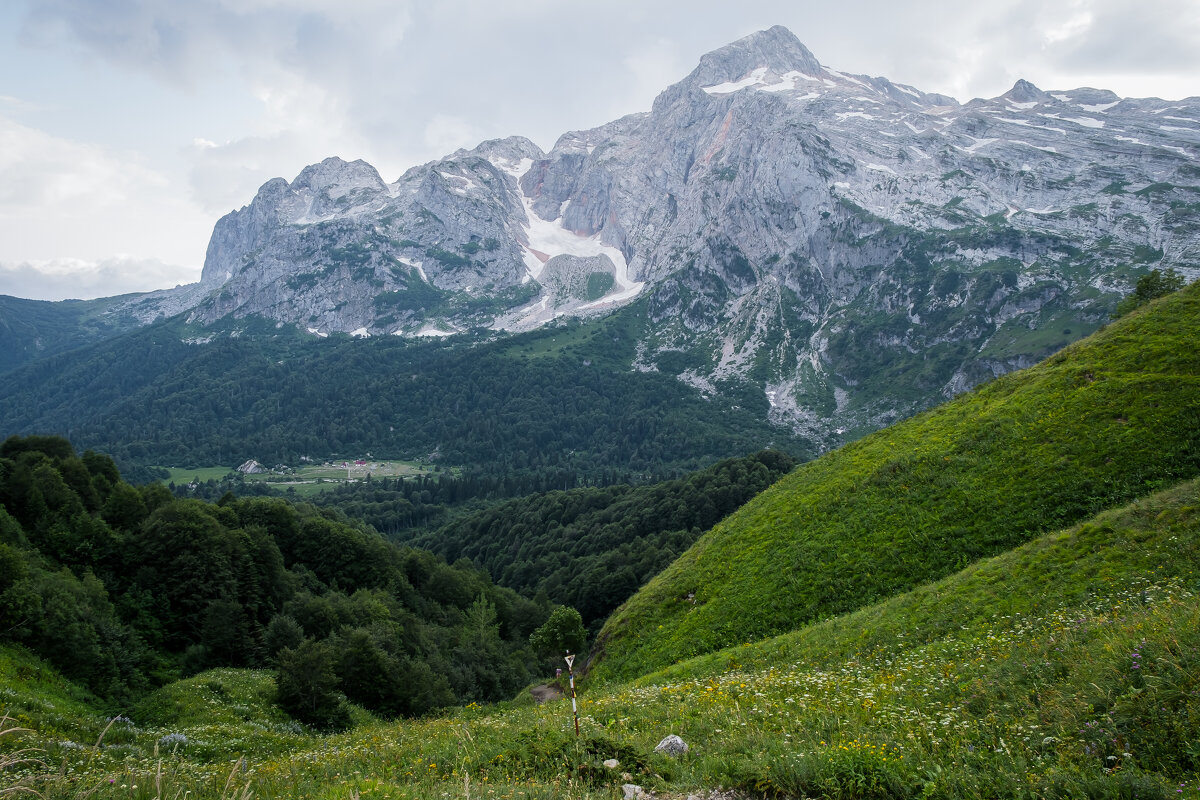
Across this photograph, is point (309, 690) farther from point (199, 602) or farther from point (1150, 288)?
point (1150, 288)

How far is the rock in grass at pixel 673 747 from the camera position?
37.4ft

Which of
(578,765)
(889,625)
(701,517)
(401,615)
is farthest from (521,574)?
(578,765)

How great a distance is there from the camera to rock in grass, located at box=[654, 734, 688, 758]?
11.4 metres

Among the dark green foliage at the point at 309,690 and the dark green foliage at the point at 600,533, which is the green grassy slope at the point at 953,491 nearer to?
the dark green foliage at the point at 309,690

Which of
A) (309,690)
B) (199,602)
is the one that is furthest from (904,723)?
(199,602)

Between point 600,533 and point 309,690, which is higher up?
point 309,690

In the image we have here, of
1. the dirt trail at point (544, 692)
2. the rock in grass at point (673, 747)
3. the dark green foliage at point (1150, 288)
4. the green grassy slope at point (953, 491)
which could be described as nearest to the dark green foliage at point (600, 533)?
the dirt trail at point (544, 692)

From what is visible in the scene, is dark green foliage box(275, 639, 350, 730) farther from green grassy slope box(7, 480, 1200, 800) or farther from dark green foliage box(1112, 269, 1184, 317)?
dark green foliage box(1112, 269, 1184, 317)

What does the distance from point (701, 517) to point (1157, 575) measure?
298 feet

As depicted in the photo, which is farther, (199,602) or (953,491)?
(199,602)

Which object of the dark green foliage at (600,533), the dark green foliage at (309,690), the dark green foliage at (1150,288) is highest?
the dark green foliage at (1150,288)

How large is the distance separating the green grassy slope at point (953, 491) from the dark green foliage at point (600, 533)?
2079 inches

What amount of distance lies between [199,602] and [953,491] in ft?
173

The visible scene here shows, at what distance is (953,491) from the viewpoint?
28.6m
